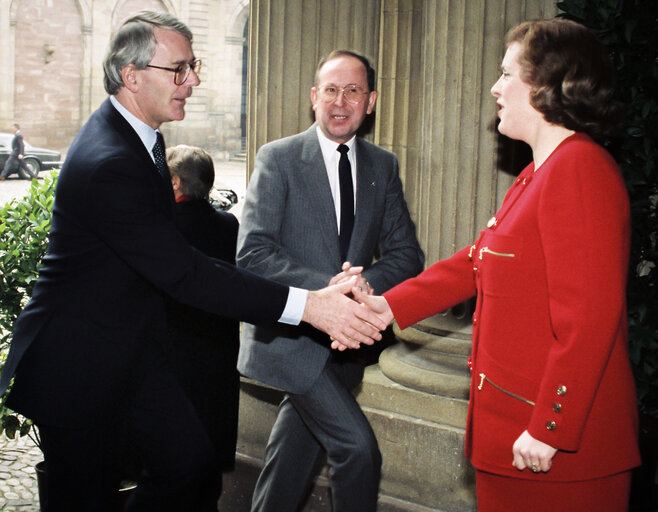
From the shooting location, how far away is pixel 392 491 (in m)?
3.94

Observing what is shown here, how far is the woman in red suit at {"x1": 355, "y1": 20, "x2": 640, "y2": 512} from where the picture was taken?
6.72 feet

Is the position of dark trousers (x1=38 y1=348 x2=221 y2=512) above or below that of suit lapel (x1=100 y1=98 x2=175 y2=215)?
below

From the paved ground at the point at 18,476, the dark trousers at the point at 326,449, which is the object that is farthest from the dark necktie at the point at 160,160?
the paved ground at the point at 18,476

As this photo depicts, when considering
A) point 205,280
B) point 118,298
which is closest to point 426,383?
point 205,280

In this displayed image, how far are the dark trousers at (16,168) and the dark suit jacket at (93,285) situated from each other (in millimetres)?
22294

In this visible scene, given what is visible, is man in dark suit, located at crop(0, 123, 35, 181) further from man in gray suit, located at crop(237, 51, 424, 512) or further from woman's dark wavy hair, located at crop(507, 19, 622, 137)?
woman's dark wavy hair, located at crop(507, 19, 622, 137)

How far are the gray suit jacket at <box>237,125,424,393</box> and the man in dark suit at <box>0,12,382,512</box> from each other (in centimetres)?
26

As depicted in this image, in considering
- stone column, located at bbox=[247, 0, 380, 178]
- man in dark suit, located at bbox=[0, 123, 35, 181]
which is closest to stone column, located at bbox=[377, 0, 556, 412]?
stone column, located at bbox=[247, 0, 380, 178]

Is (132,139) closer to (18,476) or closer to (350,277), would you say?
(350,277)

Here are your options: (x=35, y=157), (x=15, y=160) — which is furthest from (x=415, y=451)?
(x=35, y=157)

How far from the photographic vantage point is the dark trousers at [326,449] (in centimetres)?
309

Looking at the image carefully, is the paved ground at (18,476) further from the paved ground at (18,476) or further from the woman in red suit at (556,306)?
the woman in red suit at (556,306)

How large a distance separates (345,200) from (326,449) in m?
0.93

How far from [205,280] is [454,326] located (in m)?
1.54
